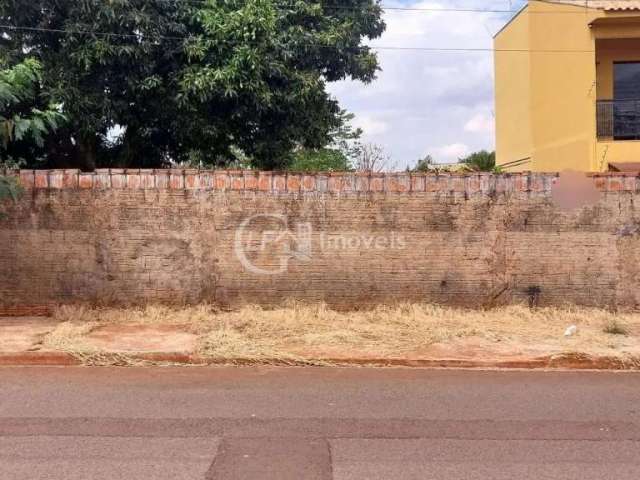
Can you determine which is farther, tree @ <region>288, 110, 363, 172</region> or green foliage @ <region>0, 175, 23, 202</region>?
tree @ <region>288, 110, 363, 172</region>

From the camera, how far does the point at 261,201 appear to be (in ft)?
29.6

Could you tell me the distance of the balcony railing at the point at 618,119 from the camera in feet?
50.1

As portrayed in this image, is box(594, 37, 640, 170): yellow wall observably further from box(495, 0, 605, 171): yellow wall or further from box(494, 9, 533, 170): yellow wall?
box(494, 9, 533, 170): yellow wall

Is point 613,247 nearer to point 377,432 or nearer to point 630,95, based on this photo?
point 377,432

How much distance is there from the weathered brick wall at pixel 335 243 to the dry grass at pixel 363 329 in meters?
0.29

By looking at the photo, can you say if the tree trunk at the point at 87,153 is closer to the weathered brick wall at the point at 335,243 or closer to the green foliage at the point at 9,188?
the weathered brick wall at the point at 335,243

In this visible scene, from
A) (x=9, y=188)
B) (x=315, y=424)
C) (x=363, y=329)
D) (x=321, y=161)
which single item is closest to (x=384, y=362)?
(x=363, y=329)

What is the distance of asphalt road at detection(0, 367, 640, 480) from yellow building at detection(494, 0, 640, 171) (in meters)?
9.45

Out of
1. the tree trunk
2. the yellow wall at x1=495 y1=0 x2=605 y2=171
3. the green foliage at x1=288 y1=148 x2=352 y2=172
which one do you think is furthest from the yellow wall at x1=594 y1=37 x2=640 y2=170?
the tree trunk

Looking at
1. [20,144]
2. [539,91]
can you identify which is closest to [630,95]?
[539,91]

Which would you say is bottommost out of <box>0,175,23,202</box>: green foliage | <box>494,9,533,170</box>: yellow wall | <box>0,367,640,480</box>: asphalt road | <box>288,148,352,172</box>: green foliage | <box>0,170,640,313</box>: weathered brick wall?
<box>0,367,640,480</box>: asphalt road

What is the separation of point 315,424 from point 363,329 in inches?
127

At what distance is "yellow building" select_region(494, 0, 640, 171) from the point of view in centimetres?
1471

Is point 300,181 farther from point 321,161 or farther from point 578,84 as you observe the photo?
point 321,161
